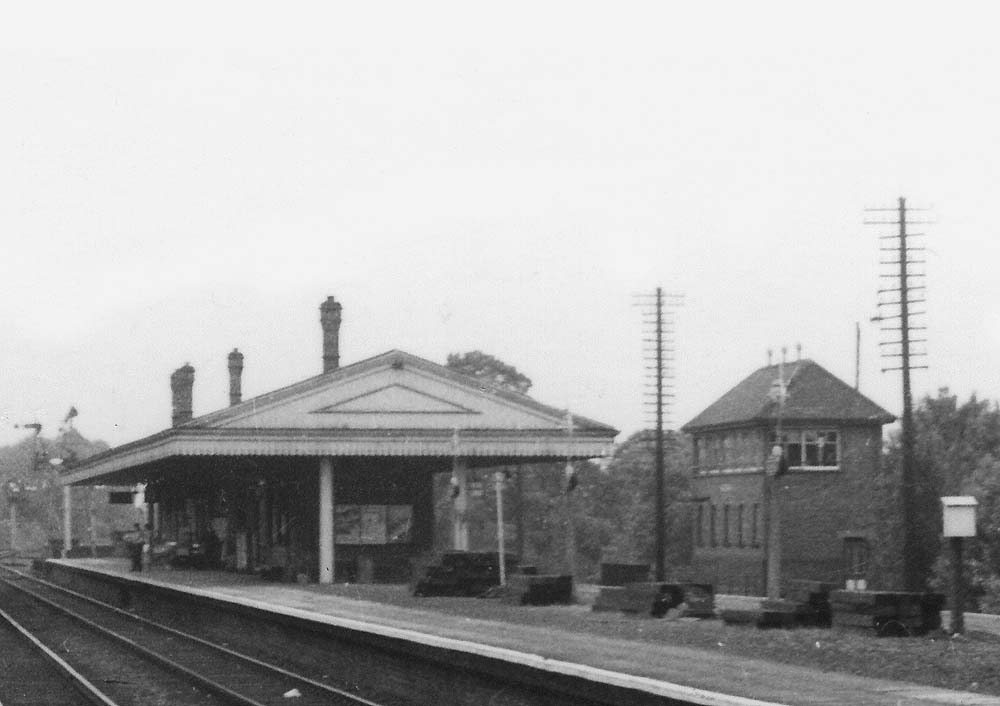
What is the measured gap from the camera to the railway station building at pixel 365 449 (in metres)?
39.8

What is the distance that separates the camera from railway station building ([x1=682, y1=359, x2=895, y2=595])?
214 ft

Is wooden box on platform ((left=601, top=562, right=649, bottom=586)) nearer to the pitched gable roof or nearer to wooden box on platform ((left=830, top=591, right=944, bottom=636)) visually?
wooden box on platform ((left=830, top=591, right=944, bottom=636))

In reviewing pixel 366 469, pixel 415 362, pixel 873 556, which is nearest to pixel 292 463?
pixel 366 469

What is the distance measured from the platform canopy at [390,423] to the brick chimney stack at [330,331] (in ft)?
27.2

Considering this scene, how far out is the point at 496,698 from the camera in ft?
55.6

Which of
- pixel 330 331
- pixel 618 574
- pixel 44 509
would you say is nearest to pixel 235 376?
pixel 330 331

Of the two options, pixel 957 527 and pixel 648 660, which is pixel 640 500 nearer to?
pixel 957 527

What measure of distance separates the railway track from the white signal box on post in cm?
845

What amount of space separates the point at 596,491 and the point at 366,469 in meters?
51.2

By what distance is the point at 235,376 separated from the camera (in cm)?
6316

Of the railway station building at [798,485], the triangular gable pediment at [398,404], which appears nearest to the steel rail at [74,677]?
the triangular gable pediment at [398,404]

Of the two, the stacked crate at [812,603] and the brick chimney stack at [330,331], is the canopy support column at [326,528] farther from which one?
the stacked crate at [812,603]

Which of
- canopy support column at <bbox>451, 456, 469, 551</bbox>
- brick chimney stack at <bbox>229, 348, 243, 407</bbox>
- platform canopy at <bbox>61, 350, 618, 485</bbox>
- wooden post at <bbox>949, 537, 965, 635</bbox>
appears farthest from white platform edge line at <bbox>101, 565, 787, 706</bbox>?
brick chimney stack at <bbox>229, 348, 243, 407</bbox>

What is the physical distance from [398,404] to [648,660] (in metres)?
21.8
